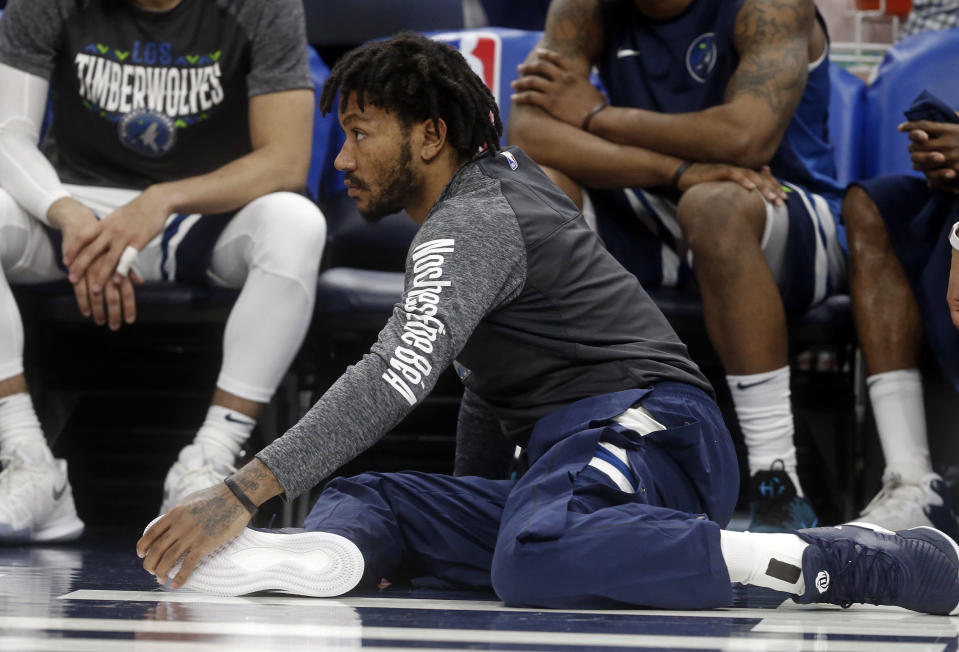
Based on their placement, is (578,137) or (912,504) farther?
(578,137)

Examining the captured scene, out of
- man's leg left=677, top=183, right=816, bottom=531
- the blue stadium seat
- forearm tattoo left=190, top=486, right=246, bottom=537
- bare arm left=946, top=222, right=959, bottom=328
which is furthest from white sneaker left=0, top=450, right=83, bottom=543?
the blue stadium seat

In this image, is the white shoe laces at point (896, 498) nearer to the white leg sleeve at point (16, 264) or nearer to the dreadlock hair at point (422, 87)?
the dreadlock hair at point (422, 87)

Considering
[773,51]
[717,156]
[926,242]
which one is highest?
[773,51]

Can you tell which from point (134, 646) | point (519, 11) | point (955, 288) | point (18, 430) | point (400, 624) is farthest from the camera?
point (519, 11)

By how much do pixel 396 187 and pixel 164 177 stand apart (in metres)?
1.04

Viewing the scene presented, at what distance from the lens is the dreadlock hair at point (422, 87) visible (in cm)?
191

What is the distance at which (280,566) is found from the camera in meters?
1.64

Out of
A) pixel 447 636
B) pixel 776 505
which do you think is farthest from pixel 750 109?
pixel 447 636

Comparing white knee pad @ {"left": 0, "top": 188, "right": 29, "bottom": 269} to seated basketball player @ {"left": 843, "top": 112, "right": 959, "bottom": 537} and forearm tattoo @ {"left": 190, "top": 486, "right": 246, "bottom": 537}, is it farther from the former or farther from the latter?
seated basketball player @ {"left": 843, "top": 112, "right": 959, "bottom": 537}

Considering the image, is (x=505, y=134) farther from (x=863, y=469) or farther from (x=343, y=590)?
(x=343, y=590)

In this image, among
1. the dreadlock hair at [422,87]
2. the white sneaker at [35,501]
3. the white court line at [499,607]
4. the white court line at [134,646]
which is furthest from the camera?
the white sneaker at [35,501]

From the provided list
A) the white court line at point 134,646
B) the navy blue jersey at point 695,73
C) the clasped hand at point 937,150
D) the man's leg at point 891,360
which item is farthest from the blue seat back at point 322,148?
the white court line at point 134,646

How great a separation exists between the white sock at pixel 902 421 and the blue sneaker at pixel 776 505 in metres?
0.22

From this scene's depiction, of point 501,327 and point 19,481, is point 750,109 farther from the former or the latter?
point 19,481
